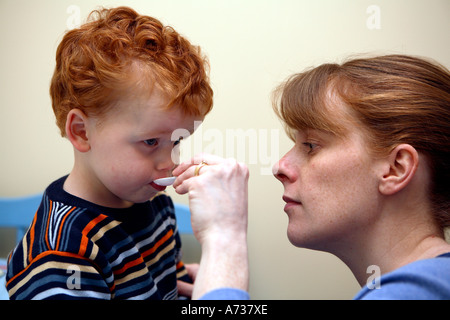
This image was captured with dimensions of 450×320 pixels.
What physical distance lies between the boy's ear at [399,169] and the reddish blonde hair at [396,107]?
19 millimetres

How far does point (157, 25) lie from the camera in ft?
3.18

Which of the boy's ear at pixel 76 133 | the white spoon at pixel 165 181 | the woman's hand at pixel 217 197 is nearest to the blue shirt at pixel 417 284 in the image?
the woman's hand at pixel 217 197

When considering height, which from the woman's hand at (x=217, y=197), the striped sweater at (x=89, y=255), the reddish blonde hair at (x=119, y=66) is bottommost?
the striped sweater at (x=89, y=255)

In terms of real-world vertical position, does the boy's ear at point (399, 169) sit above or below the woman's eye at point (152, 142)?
below

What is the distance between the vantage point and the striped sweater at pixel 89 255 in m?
0.79

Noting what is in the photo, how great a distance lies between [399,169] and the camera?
0.83 meters

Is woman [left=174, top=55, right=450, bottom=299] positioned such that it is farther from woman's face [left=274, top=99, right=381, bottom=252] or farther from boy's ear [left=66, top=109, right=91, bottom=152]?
boy's ear [left=66, top=109, right=91, bottom=152]

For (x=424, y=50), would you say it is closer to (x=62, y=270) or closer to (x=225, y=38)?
(x=225, y=38)

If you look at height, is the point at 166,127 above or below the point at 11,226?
above

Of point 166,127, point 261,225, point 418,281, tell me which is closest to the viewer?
point 418,281

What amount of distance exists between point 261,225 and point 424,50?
0.95 m

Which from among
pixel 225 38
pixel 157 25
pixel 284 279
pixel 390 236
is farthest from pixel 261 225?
pixel 157 25

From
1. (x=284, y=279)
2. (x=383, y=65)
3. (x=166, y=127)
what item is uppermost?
(x=383, y=65)

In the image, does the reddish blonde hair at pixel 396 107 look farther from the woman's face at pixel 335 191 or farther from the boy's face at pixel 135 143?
the boy's face at pixel 135 143
